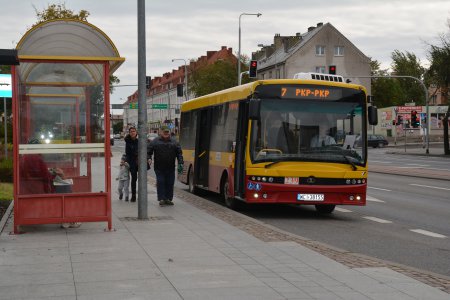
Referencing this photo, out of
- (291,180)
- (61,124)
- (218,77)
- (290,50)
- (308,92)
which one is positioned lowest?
(291,180)

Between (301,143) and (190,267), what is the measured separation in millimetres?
6817

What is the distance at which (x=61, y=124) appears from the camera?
1201 centimetres

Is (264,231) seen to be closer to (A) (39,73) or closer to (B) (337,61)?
(A) (39,73)

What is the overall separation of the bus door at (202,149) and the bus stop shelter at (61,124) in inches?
260

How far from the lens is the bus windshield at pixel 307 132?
1443 centimetres

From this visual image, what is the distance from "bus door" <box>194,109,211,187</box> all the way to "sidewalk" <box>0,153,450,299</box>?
6788 mm

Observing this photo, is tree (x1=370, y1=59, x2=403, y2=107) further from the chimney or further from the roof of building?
the roof of building

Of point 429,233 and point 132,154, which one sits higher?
point 132,154

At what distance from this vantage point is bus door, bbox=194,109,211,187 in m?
18.6

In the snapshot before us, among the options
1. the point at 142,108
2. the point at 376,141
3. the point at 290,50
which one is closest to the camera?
the point at 142,108

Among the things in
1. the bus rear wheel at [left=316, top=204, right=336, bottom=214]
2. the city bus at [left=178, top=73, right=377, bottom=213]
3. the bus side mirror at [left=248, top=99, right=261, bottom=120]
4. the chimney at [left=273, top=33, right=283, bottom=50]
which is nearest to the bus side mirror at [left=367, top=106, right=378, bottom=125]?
the city bus at [left=178, top=73, right=377, bottom=213]

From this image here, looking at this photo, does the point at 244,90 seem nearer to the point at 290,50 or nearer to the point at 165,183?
the point at 165,183

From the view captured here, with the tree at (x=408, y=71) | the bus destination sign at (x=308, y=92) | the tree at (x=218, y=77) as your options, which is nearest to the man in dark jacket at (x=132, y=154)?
the bus destination sign at (x=308, y=92)

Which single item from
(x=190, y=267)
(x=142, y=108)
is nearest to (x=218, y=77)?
(x=142, y=108)
